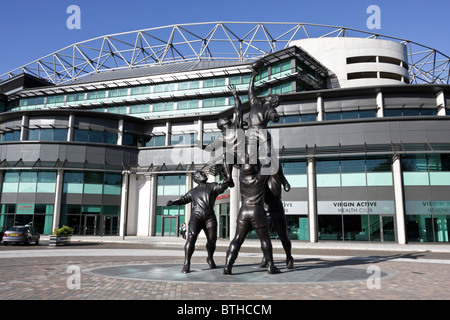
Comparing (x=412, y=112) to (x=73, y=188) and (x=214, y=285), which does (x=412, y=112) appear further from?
(x=73, y=188)

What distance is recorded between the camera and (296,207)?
87.2 feet

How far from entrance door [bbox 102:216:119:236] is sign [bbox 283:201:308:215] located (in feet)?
59.2

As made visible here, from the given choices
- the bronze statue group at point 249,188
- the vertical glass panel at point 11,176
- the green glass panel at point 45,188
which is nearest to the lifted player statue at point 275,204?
the bronze statue group at point 249,188

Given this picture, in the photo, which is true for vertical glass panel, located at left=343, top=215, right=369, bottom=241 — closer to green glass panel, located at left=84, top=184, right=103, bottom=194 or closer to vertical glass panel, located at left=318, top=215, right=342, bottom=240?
vertical glass panel, located at left=318, top=215, right=342, bottom=240

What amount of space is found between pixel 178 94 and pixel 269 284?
1501 inches

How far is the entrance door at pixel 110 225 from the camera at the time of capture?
34.7m

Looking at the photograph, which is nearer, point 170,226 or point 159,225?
point 170,226

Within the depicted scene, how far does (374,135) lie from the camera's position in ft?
83.2

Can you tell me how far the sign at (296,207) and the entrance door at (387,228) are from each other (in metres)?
5.36

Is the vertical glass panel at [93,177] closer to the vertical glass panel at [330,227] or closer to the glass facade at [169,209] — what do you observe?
the glass facade at [169,209]

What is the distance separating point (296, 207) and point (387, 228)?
6463mm

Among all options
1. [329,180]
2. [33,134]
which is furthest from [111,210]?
[329,180]

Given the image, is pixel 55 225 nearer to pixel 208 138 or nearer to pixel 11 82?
pixel 208 138

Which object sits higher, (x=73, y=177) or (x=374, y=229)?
(x=73, y=177)
